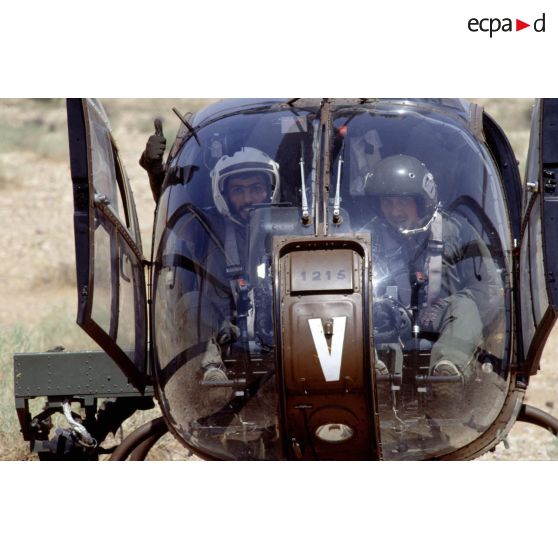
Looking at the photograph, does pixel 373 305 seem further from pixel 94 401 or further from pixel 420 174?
pixel 94 401

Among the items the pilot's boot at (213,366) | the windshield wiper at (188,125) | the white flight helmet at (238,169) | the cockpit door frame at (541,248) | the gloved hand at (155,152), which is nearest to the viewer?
the pilot's boot at (213,366)

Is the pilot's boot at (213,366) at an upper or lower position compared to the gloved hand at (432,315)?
lower

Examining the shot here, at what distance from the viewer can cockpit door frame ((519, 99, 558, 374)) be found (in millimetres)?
7488

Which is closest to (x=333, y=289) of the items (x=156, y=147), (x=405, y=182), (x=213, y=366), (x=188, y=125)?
(x=213, y=366)

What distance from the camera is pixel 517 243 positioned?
8.24 metres

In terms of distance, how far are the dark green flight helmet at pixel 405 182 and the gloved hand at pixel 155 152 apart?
1781mm

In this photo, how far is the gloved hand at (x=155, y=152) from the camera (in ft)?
29.0

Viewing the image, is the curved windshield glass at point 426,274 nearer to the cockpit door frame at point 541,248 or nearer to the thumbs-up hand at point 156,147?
the cockpit door frame at point 541,248

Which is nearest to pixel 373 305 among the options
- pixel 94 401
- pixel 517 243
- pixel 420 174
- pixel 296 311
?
pixel 296 311

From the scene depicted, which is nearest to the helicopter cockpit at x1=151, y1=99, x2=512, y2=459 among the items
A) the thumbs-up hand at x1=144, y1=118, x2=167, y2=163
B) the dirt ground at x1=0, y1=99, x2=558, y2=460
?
the thumbs-up hand at x1=144, y1=118, x2=167, y2=163

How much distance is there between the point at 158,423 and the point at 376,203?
2.20 meters

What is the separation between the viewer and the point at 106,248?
25.8 feet

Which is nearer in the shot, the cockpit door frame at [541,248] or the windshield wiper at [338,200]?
the windshield wiper at [338,200]

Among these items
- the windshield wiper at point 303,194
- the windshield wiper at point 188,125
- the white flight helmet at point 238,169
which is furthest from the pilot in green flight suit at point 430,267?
the windshield wiper at point 188,125
